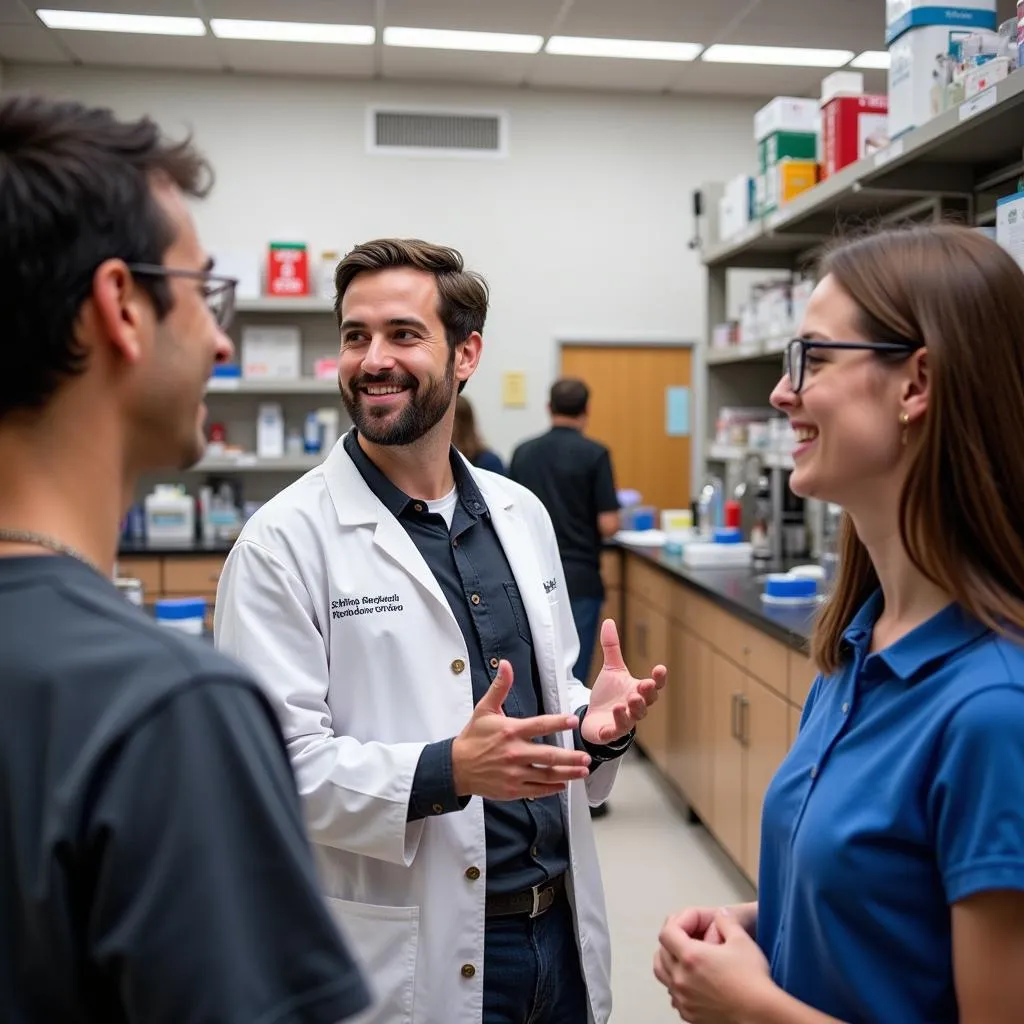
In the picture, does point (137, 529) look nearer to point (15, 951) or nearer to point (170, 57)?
point (170, 57)

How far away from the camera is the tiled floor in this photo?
268 cm

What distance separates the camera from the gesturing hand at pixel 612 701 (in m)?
1.42

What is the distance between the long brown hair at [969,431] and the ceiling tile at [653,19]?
13.7 feet

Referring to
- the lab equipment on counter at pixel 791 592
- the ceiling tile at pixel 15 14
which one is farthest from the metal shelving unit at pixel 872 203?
the ceiling tile at pixel 15 14

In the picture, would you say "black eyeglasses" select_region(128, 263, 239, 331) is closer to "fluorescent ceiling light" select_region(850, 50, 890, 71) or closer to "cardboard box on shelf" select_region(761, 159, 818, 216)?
"cardboard box on shelf" select_region(761, 159, 818, 216)

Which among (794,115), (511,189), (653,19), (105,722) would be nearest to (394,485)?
(105,722)

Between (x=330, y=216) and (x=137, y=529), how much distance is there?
2.05 meters

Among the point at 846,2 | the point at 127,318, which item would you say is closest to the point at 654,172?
the point at 846,2

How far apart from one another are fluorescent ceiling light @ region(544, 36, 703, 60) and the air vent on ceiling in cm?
70

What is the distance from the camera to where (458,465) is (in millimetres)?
1723

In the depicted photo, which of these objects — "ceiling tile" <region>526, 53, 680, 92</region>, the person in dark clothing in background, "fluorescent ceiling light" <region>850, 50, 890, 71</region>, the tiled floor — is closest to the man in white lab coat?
the tiled floor

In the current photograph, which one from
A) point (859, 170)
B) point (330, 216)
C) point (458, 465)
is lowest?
point (458, 465)

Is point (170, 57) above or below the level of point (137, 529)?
above

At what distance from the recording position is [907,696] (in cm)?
96
